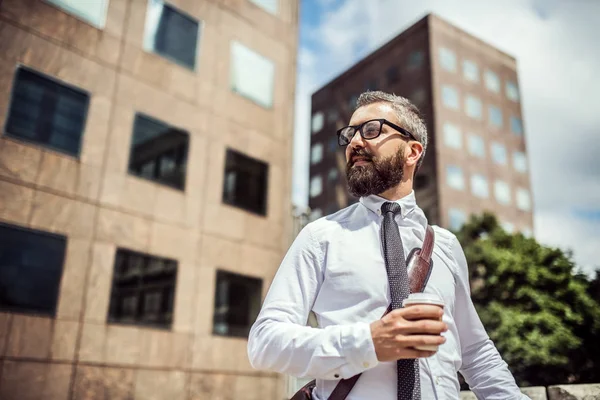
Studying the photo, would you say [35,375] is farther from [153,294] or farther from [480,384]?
[480,384]

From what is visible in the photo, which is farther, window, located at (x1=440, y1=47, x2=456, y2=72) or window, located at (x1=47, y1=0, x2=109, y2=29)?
window, located at (x1=440, y1=47, x2=456, y2=72)

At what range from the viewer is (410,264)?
7.33ft

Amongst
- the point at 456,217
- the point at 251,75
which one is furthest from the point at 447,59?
the point at 251,75

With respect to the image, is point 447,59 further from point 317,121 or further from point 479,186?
point 317,121

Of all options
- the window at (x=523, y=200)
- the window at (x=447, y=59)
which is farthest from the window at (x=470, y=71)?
the window at (x=523, y=200)

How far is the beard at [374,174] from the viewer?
252 cm

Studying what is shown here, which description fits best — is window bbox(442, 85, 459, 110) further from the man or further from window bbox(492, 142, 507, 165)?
the man

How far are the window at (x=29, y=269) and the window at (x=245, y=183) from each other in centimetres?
559

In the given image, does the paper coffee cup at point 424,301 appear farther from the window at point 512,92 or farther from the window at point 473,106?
the window at point 512,92

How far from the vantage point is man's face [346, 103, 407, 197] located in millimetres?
2525

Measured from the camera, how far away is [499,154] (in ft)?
144

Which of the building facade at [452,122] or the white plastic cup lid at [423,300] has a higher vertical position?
the building facade at [452,122]

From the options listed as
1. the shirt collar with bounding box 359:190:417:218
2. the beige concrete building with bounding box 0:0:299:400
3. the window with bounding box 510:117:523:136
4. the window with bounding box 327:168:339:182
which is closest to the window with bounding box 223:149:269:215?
the beige concrete building with bounding box 0:0:299:400

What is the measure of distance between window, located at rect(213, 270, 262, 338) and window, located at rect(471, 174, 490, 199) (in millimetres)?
28180
